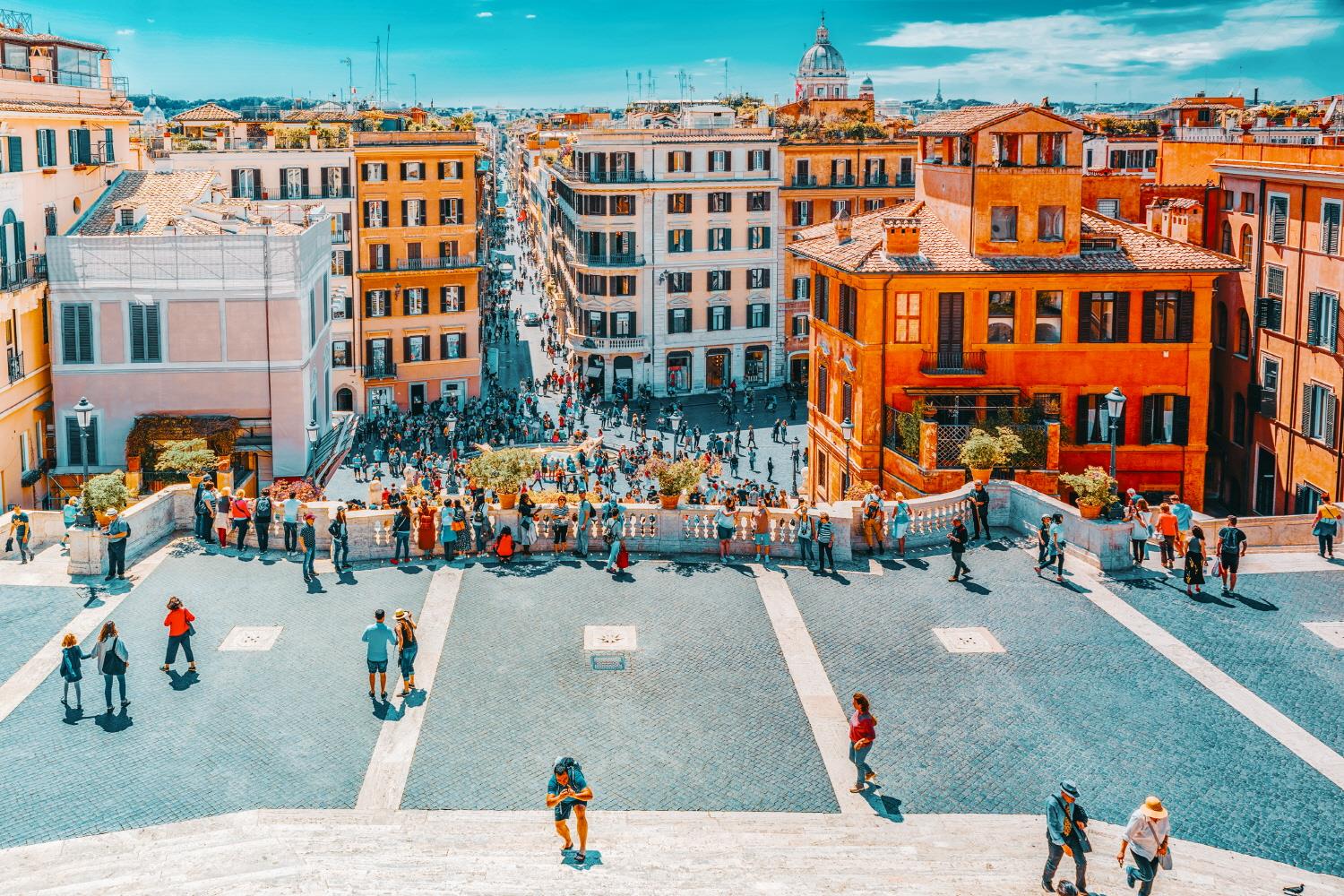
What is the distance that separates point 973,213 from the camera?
39844 mm

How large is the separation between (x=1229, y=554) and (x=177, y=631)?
18.9 meters

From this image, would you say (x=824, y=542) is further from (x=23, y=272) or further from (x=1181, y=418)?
(x=23, y=272)

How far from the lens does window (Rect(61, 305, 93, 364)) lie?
127ft

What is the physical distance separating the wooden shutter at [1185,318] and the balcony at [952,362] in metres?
5.61

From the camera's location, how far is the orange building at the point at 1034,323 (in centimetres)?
3900

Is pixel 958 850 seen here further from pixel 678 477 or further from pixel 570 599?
pixel 678 477

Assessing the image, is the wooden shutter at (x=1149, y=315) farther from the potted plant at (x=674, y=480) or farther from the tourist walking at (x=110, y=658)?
the tourist walking at (x=110, y=658)

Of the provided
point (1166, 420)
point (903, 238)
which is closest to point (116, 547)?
point (903, 238)

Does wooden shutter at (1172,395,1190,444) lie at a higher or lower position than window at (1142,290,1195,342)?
lower

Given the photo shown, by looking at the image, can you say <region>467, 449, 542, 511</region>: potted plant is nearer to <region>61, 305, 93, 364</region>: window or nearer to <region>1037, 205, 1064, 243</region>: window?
<region>61, 305, 93, 364</region>: window

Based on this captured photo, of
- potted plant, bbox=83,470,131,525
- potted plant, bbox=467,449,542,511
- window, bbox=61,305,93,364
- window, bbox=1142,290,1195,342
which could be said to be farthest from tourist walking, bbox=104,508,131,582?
window, bbox=1142,290,1195,342

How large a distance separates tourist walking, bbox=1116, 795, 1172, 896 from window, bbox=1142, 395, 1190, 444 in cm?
2528

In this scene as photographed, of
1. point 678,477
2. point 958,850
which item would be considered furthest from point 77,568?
point 958,850

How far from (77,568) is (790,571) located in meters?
13.9
